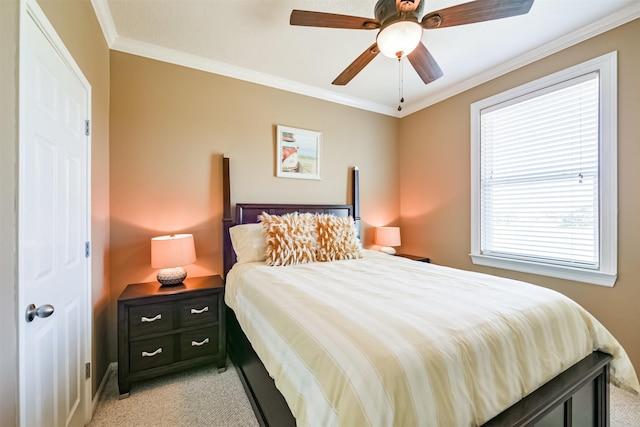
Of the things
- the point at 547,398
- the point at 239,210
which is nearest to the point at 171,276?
the point at 239,210

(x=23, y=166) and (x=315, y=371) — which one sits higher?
(x=23, y=166)

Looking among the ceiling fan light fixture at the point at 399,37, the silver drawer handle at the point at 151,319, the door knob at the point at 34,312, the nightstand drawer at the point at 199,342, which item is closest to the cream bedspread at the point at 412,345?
the nightstand drawer at the point at 199,342

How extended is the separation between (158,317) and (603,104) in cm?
389

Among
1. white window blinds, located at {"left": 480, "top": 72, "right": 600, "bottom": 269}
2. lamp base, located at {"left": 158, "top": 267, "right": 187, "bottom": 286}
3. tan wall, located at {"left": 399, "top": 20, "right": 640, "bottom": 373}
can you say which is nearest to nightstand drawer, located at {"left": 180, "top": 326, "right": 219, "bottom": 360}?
lamp base, located at {"left": 158, "top": 267, "right": 187, "bottom": 286}

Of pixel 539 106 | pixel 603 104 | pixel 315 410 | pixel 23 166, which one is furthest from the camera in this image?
pixel 539 106

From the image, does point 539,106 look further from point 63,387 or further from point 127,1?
point 63,387

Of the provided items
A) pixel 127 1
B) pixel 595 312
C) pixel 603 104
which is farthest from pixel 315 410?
pixel 603 104

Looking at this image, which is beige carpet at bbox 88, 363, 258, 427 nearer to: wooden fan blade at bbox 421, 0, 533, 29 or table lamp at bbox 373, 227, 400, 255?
table lamp at bbox 373, 227, 400, 255

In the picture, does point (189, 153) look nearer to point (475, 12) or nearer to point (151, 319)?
point (151, 319)

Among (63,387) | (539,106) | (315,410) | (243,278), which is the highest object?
(539,106)

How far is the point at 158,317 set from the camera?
2.00 m

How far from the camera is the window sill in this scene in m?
2.11

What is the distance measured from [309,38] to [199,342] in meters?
2.75

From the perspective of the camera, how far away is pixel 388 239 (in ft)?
11.5
